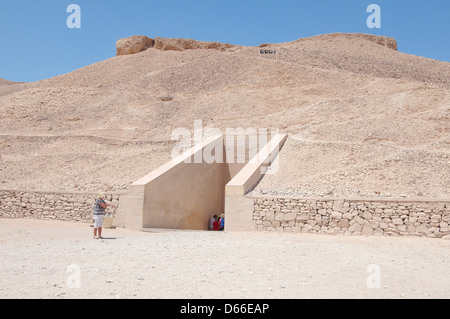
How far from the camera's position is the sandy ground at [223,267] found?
161 inches

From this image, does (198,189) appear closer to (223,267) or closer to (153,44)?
(223,267)

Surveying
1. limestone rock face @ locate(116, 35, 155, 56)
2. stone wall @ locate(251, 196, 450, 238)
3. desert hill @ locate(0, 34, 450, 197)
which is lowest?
stone wall @ locate(251, 196, 450, 238)

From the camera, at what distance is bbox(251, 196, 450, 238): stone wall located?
8.24 meters

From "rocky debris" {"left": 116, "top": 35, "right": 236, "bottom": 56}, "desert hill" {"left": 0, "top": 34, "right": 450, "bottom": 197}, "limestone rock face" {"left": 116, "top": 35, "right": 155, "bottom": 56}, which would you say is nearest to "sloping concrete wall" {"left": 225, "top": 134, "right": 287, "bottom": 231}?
"desert hill" {"left": 0, "top": 34, "right": 450, "bottom": 197}

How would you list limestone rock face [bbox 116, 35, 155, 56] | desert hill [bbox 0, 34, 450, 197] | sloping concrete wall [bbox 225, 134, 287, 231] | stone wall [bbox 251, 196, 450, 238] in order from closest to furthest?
stone wall [bbox 251, 196, 450, 238] → sloping concrete wall [bbox 225, 134, 287, 231] → desert hill [bbox 0, 34, 450, 197] → limestone rock face [bbox 116, 35, 155, 56]

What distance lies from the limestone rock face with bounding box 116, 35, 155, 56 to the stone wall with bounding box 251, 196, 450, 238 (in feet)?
117

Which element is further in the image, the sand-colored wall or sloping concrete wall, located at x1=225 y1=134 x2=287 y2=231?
the sand-colored wall

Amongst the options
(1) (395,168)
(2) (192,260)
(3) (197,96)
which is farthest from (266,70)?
(2) (192,260)

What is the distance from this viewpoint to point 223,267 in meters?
5.20

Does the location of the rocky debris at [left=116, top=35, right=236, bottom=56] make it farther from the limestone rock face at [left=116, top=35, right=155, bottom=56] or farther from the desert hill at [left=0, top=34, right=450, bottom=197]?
the desert hill at [left=0, top=34, right=450, bottom=197]

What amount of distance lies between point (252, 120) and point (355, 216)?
11.3m

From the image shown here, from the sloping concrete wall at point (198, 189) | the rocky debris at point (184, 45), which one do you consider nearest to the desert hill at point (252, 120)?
the sloping concrete wall at point (198, 189)

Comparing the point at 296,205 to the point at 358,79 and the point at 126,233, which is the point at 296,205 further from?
the point at 358,79

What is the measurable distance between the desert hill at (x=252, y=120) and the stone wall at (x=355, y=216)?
70 cm
